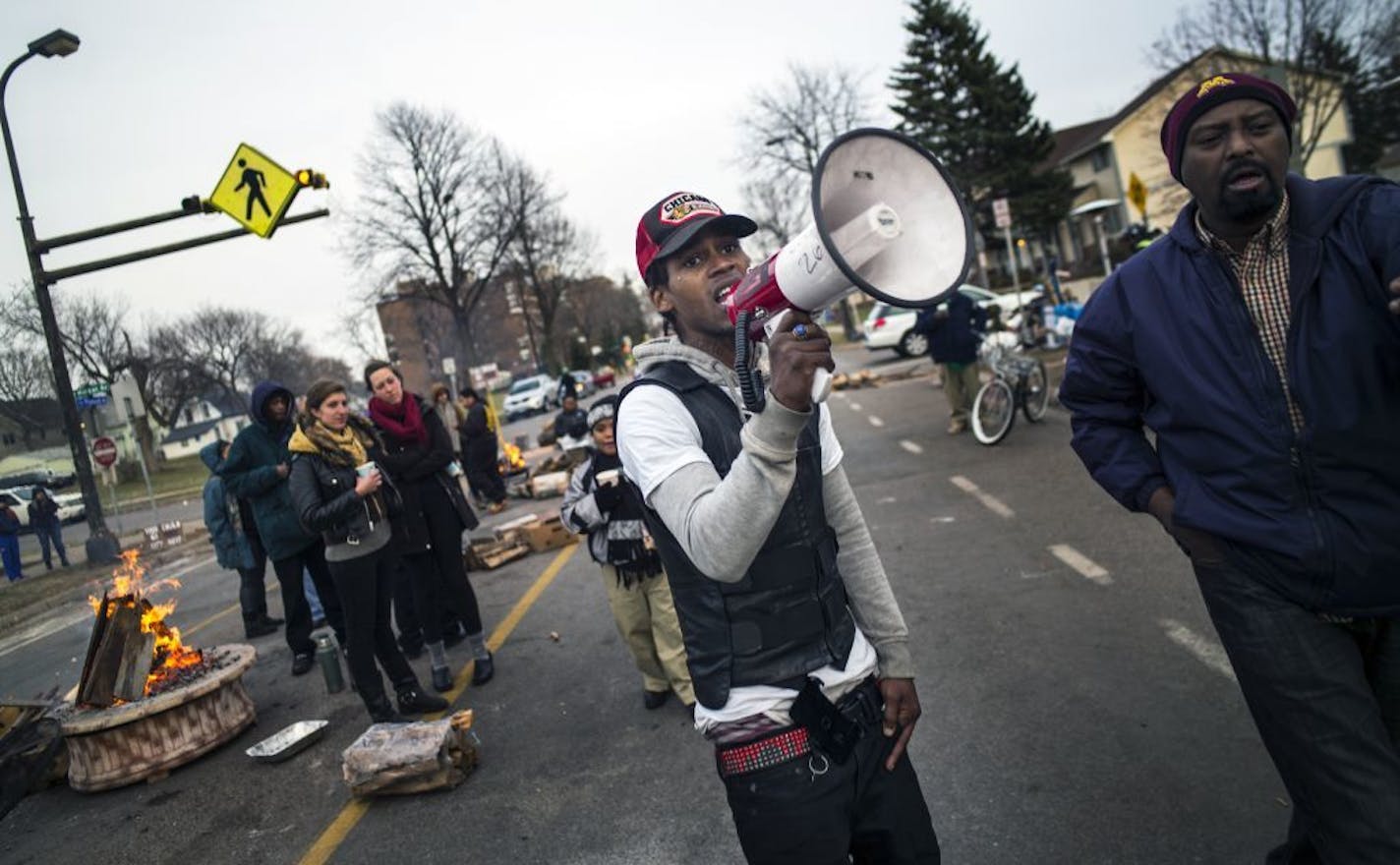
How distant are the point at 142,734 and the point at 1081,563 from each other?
5629mm

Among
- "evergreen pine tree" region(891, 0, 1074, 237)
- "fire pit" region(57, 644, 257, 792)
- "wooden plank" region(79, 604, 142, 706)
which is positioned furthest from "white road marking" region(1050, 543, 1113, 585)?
"evergreen pine tree" region(891, 0, 1074, 237)

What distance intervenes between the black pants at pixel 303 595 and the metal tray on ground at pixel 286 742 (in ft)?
4.25

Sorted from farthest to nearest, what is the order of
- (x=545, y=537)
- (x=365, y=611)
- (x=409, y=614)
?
(x=545, y=537), (x=409, y=614), (x=365, y=611)

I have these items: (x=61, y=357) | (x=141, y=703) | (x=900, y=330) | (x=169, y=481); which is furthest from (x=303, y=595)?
(x=169, y=481)

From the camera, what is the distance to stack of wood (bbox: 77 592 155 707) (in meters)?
4.72

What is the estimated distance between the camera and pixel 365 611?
4727 mm

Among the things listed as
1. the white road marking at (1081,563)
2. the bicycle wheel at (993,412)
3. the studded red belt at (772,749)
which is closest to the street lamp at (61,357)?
the bicycle wheel at (993,412)

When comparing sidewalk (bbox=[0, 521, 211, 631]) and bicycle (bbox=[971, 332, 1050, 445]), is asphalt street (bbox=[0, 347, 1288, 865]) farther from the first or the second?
bicycle (bbox=[971, 332, 1050, 445])

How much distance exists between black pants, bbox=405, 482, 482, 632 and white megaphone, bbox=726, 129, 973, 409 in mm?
4400

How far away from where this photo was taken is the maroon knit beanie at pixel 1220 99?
77.7 inches

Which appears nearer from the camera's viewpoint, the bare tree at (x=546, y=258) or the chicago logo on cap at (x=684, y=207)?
the chicago logo on cap at (x=684, y=207)

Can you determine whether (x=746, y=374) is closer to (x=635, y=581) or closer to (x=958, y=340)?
(x=635, y=581)

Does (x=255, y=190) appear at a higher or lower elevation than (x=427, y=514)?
higher

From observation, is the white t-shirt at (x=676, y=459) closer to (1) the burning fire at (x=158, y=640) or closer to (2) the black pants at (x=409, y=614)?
(1) the burning fire at (x=158, y=640)
